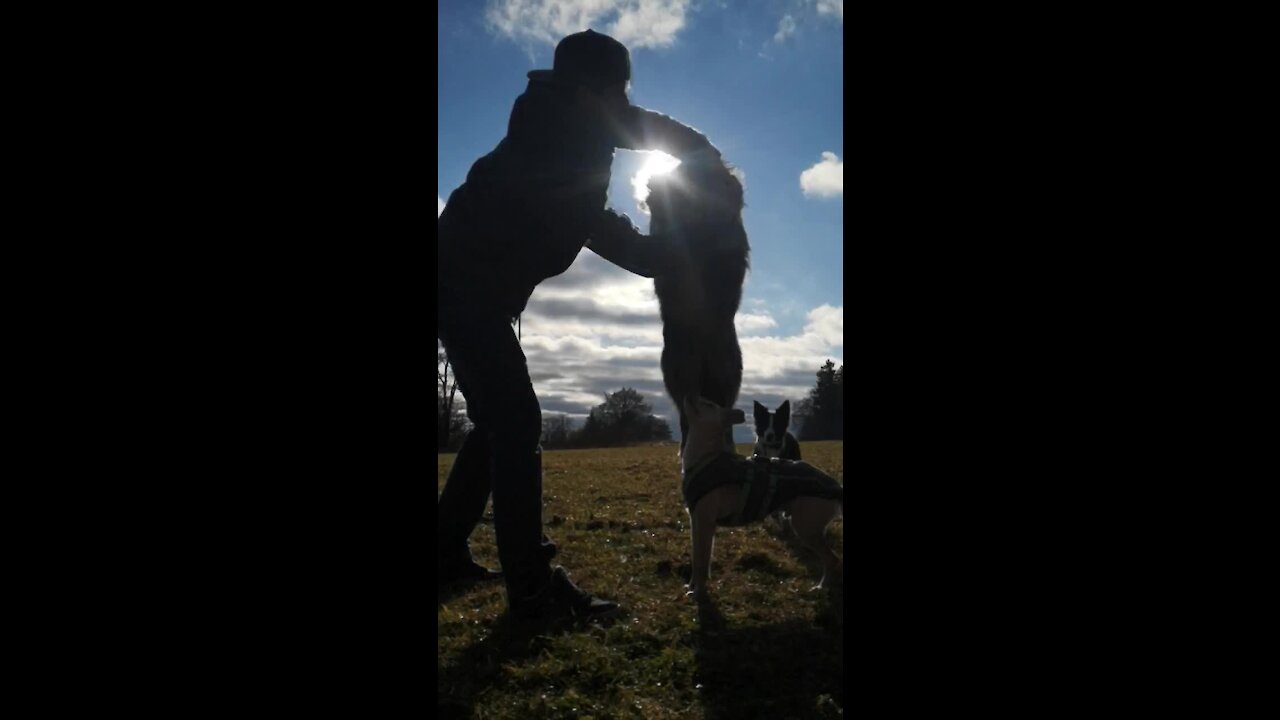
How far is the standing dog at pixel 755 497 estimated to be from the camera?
3.13 meters

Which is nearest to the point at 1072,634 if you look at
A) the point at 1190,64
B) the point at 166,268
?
the point at 1190,64

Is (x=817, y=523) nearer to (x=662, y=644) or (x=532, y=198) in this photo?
(x=662, y=644)

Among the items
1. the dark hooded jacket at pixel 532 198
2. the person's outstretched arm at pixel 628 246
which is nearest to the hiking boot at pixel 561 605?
the dark hooded jacket at pixel 532 198

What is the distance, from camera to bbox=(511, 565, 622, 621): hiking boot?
2.55 metres

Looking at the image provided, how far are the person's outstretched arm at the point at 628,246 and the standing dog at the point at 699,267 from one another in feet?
0.40

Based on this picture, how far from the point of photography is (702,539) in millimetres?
3139

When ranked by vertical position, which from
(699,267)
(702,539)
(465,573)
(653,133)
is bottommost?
(465,573)

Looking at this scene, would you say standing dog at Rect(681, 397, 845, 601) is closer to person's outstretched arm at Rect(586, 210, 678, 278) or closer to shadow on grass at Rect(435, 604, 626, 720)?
shadow on grass at Rect(435, 604, 626, 720)

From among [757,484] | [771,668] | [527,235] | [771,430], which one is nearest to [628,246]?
[527,235]

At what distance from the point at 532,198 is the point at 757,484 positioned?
1766 mm


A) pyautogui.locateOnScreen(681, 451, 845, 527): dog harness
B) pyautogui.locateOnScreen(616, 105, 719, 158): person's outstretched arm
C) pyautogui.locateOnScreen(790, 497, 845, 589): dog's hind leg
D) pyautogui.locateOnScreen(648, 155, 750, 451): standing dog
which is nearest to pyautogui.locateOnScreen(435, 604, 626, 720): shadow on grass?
pyautogui.locateOnScreen(681, 451, 845, 527): dog harness

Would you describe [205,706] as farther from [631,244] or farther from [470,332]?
[631,244]

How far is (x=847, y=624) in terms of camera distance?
1.13m

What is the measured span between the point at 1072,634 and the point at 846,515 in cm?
36
